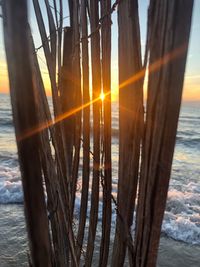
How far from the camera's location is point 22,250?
421 centimetres

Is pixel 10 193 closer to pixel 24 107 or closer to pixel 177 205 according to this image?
pixel 177 205

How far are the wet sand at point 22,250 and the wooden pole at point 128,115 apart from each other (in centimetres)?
337

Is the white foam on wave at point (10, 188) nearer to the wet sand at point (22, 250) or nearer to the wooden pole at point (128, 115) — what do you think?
the wet sand at point (22, 250)

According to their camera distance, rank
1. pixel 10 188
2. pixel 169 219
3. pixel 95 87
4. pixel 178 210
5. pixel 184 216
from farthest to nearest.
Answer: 1. pixel 10 188
2. pixel 178 210
3. pixel 184 216
4. pixel 169 219
5. pixel 95 87

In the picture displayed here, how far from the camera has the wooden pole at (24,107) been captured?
44 cm

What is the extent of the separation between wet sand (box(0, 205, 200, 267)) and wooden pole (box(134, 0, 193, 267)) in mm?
3467

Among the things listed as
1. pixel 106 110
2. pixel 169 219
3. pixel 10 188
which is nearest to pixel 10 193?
pixel 10 188

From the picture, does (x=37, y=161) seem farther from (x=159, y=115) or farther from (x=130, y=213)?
(x=130, y=213)

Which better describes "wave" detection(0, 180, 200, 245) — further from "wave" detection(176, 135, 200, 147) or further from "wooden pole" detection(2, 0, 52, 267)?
"wave" detection(176, 135, 200, 147)

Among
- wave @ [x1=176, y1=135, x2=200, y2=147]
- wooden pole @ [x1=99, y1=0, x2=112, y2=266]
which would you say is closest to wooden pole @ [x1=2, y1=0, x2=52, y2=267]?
wooden pole @ [x1=99, y1=0, x2=112, y2=266]

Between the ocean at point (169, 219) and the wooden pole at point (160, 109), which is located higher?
the wooden pole at point (160, 109)

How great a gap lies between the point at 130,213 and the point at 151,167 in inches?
6.7

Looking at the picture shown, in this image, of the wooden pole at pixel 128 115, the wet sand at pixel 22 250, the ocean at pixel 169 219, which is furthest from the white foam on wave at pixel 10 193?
the wooden pole at pixel 128 115

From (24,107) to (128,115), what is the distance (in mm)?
306
